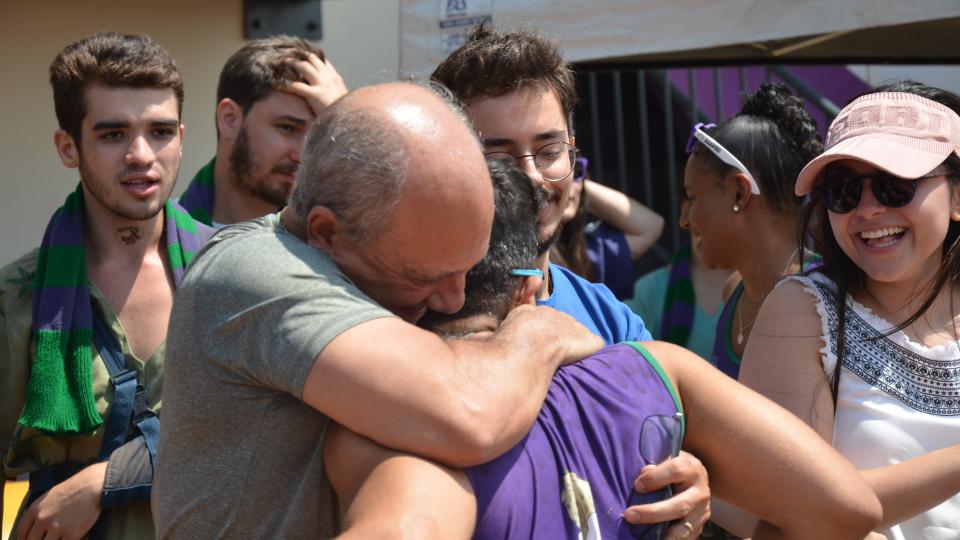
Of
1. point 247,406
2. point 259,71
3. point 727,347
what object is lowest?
point 727,347

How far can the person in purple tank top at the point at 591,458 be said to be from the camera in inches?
61.5

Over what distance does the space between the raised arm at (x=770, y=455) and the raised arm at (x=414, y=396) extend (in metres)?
0.32

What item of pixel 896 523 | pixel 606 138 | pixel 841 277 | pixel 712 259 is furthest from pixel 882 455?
pixel 606 138

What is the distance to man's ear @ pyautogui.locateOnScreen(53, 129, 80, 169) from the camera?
3.18 metres

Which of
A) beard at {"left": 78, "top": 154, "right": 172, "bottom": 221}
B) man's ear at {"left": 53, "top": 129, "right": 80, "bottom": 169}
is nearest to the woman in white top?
beard at {"left": 78, "top": 154, "right": 172, "bottom": 221}

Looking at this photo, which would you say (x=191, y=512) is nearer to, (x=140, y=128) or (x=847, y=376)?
(x=847, y=376)

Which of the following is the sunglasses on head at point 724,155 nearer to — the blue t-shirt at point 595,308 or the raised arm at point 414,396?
the blue t-shirt at point 595,308

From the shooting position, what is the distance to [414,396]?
157 cm

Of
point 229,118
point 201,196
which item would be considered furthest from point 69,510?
point 229,118

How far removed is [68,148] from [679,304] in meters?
2.41

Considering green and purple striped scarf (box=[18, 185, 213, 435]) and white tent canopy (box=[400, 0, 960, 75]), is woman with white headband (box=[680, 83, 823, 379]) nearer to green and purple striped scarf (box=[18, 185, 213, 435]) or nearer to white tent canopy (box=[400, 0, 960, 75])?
white tent canopy (box=[400, 0, 960, 75])

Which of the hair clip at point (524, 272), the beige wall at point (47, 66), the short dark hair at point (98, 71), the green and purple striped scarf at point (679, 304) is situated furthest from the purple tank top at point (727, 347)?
the beige wall at point (47, 66)

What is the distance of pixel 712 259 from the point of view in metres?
3.48

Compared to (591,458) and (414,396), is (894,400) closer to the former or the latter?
(591,458)
